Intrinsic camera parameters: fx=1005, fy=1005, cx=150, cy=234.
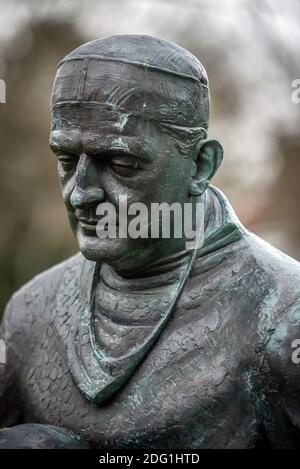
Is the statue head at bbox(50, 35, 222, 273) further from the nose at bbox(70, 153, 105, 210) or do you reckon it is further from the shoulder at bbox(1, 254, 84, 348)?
the shoulder at bbox(1, 254, 84, 348)

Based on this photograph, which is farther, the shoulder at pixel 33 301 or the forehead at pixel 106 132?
the shoulder at pixel 33 301

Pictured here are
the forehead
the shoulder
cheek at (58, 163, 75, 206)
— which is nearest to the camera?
the forehead

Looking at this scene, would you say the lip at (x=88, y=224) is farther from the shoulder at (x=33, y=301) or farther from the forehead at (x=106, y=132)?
the shoulder at (x=33, y=301)

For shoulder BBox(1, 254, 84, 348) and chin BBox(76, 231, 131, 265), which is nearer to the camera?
chin BBox(76, 231, 131, 265)

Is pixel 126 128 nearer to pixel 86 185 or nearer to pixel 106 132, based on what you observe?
pixel 106 132

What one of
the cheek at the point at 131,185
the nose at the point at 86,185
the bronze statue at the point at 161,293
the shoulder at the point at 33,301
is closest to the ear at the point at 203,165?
the bronze statue at the point at 161,293

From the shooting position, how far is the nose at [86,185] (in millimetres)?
2551

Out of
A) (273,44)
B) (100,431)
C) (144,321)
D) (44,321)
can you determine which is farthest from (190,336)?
(273,44)

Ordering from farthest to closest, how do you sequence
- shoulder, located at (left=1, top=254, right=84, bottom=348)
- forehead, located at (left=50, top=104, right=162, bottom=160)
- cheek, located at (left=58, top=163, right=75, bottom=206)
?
1. shoulder, located at (left=1, top=254, right=84, bottom=348)
2. cheek, located at (left=58, top=163, right=75, bottom=206)
3. forehead, located at (left=50, top=104, right=162, bottom=160)

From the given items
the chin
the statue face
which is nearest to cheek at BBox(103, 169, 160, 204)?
the statue face

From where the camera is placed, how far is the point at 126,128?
2.51m

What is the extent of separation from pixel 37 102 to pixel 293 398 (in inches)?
164

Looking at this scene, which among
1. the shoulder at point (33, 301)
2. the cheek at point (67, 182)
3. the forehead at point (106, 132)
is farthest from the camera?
the shoulder at point (33, 301)

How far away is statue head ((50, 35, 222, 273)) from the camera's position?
251cm
